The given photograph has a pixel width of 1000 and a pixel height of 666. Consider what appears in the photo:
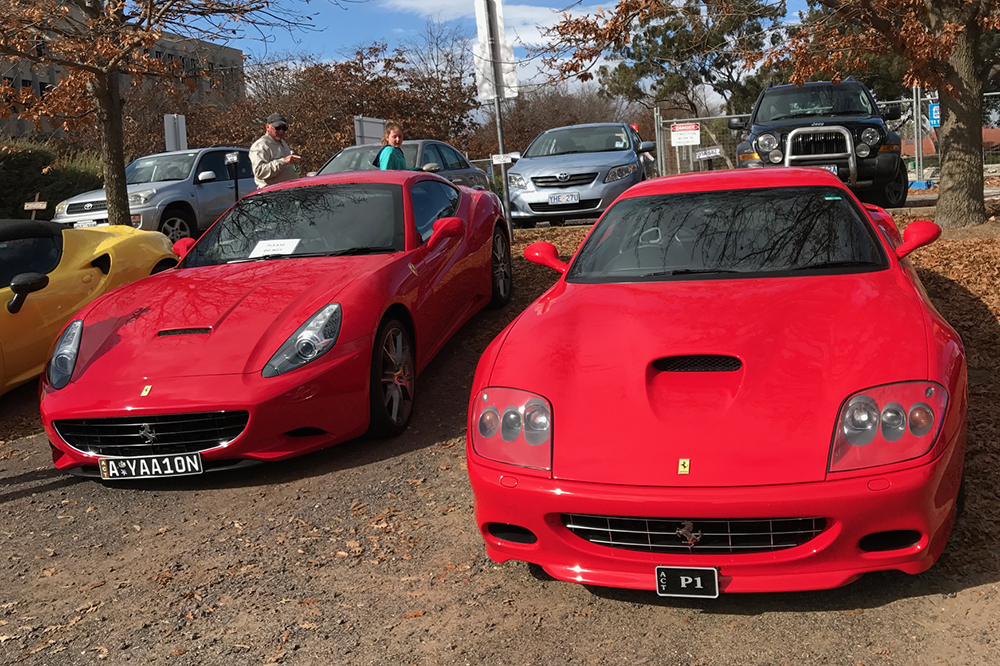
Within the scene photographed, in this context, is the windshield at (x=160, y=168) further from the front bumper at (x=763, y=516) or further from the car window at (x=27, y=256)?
the front bumper at (x=763, y=516)

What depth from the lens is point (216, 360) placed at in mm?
5094

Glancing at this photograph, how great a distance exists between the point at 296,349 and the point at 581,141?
30.8 ft

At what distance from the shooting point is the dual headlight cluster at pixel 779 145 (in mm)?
12180

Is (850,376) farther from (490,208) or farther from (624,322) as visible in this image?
(490,208)

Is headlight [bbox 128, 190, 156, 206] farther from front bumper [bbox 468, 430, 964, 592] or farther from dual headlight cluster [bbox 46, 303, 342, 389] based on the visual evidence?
front bumper [bbox 468, 430, 964, 592]

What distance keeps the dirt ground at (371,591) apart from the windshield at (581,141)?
8.59m

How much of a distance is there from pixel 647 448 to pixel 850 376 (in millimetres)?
766

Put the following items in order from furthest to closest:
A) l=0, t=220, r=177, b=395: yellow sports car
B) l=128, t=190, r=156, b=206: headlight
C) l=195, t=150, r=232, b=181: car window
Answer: l=195, t=150, r=232, b=181: car window < l=128, t=190, r=156, b=206: headlight < l=0, t=220, r=177, b=395: yellow sports car

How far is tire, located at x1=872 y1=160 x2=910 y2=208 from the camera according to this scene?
1277 cm

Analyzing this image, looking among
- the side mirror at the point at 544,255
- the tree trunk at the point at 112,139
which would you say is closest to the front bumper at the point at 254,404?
the side mirror at the point at 544,255

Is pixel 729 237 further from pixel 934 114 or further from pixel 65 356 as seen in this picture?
pixel 934 114

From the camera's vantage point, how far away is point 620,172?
40.9ft

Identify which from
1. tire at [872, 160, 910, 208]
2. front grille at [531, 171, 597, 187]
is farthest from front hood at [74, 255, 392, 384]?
tire at [872, 160, 910, 208]

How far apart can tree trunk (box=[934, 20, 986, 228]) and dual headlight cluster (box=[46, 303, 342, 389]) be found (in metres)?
7.40
